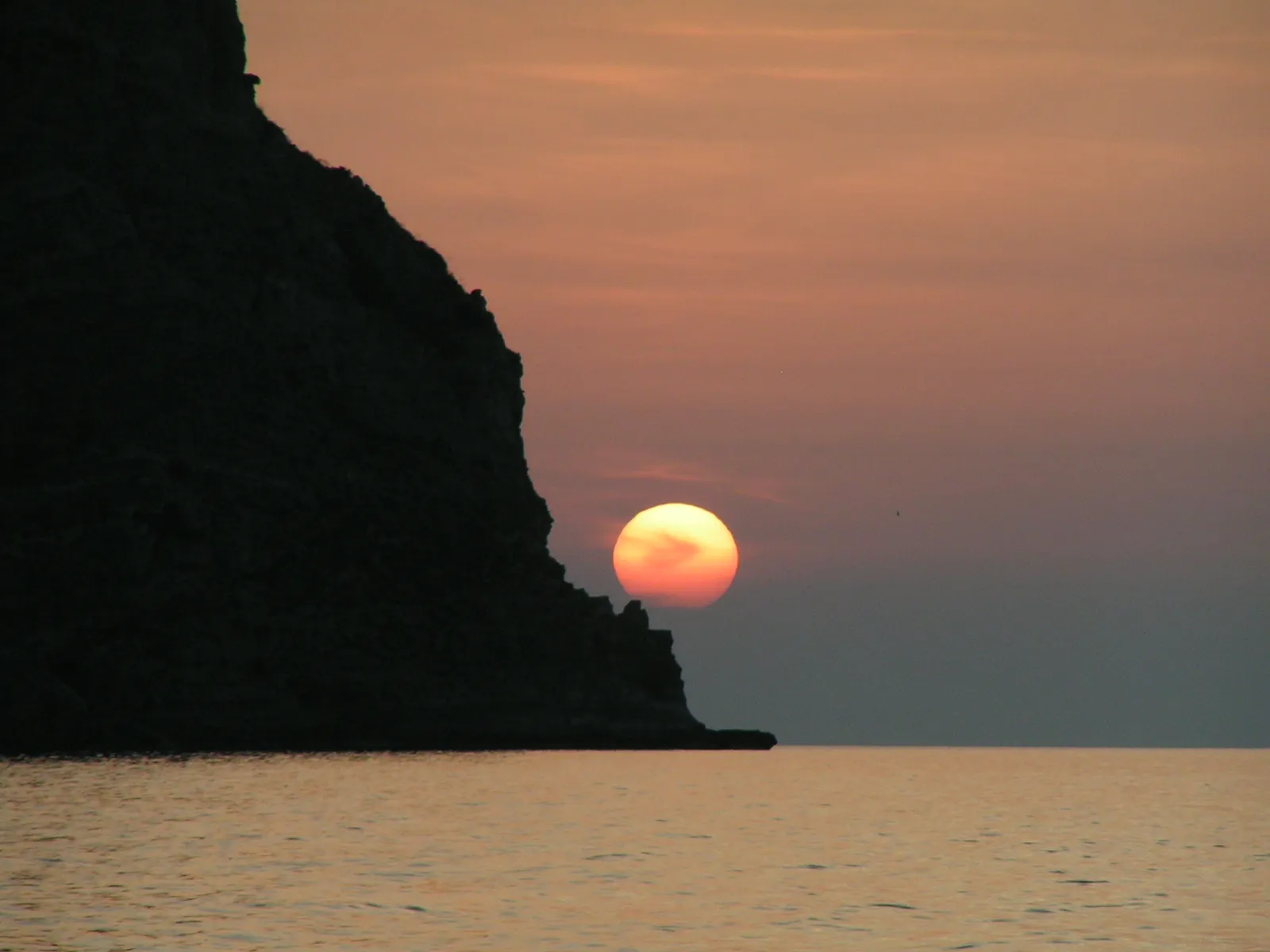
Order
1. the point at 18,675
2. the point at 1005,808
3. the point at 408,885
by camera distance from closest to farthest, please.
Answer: the point at 408,885, the point at 1005,808, the point at 18,675

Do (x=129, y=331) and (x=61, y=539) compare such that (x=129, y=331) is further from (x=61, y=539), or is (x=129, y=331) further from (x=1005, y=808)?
(x=1005, y=808)

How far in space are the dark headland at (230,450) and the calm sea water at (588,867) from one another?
2319 centimetres

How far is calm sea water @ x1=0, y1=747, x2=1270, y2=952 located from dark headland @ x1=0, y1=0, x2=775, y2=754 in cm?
2319

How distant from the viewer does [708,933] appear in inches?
1476

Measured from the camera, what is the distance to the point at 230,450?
134500 mm

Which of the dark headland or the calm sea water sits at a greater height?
the dark headland

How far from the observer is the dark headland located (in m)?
123

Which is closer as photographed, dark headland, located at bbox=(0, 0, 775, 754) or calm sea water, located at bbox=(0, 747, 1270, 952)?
calm sea water, located at bbox=(0, 747, 1270, 952)

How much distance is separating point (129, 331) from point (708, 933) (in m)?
102

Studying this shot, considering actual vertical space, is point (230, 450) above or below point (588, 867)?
above

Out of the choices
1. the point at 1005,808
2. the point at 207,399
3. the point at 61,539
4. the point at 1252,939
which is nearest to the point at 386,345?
the point at 207,399

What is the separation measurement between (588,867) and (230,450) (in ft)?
289

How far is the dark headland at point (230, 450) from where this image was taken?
403 ft

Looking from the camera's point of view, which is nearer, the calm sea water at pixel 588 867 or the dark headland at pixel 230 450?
the calm sea water at pixel 588 867
